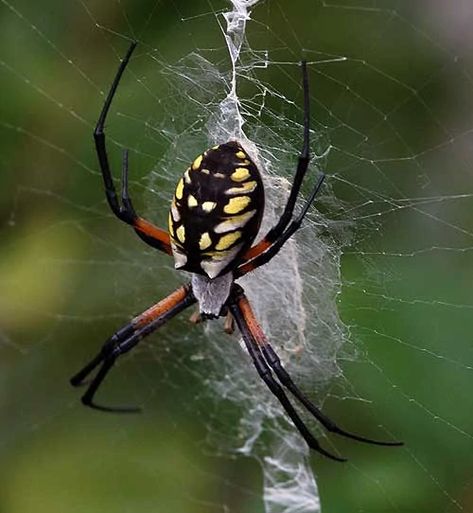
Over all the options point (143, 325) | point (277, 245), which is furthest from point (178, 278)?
point (277, 245)

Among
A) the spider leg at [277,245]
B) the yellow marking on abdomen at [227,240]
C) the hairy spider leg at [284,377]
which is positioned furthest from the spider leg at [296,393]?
the yellow marking on abdomen at [227,240]

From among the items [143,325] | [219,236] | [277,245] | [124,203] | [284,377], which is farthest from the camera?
[143,325]

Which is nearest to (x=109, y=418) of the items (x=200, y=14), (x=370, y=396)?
(x=370, y=396)

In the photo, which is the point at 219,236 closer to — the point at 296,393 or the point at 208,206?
the point at 208,206

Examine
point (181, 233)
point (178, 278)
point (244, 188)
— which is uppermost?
point (244, 188)

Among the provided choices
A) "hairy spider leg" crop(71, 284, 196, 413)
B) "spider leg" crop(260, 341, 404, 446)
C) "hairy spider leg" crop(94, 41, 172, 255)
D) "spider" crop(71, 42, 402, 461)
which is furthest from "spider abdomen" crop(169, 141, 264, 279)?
"hairy spider leg" crop(71, 284, 196, 413)

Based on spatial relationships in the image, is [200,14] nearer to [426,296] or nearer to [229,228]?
[229,228]
